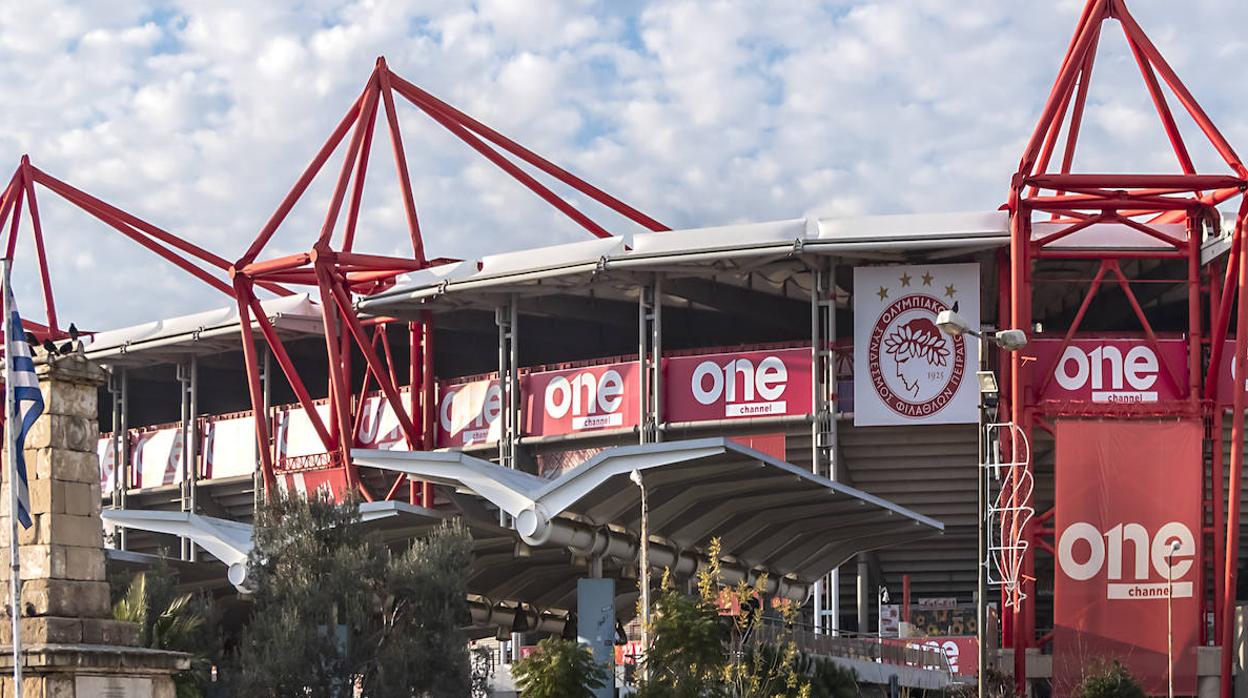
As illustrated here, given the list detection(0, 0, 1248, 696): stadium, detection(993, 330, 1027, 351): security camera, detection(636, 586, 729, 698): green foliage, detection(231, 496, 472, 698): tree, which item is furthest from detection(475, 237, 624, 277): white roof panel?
detection(993, 330, 1027, 351): security camera

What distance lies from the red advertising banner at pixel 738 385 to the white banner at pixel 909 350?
1.82 metres

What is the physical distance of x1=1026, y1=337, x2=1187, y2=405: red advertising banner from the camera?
5388cm

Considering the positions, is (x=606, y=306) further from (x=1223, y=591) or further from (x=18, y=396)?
(x=18, y=396)

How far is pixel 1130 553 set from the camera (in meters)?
51.7

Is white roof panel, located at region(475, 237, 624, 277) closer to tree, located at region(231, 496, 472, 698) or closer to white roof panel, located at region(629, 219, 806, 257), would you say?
white roof panel, located at region(629, 219, 806, 257)

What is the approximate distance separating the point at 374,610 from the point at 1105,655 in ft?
74.5

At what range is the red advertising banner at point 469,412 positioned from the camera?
2409 inches

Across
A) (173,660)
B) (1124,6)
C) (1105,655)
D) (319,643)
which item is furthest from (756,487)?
(1124,6)

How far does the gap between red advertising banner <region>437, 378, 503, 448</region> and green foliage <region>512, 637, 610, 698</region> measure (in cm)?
2917

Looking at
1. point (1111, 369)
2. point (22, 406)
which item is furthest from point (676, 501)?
point (1111, 369)

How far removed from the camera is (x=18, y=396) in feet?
77.7

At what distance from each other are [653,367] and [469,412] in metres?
7.33

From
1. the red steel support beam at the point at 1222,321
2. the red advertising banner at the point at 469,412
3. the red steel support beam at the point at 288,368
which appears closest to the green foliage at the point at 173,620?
the red steel support beam at the point at 288,368

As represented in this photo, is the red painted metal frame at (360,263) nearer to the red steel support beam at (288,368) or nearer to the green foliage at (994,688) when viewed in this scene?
the red steel support beam at (288,368)
